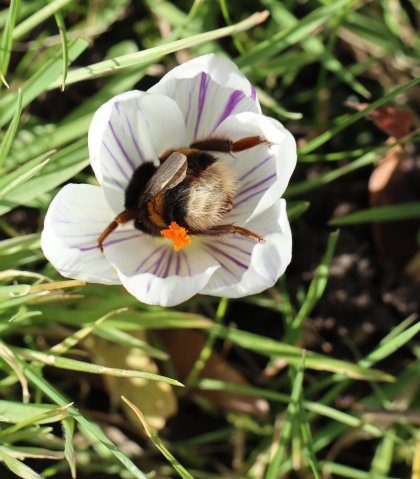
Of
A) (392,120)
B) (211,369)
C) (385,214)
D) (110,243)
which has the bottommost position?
(211,369)

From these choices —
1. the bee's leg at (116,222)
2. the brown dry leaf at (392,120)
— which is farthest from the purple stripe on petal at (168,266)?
the brown dry leaf at (392,120)

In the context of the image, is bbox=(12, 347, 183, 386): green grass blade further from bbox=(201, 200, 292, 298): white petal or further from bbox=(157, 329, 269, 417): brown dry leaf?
bbox=(157, 329, 269, 417): brown dry leaf

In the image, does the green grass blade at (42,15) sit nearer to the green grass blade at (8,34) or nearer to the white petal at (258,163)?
the green grass blade at (8,34)

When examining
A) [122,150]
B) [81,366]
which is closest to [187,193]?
[122,150]

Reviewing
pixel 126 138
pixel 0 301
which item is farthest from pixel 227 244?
pixel 0 301

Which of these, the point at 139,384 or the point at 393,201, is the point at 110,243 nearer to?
the point at 139,384

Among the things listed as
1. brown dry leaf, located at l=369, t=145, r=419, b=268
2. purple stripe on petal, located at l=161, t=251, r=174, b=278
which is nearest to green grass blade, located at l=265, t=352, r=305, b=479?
purple stripe on petal, located at l=161, t=251, r=174, b=278
